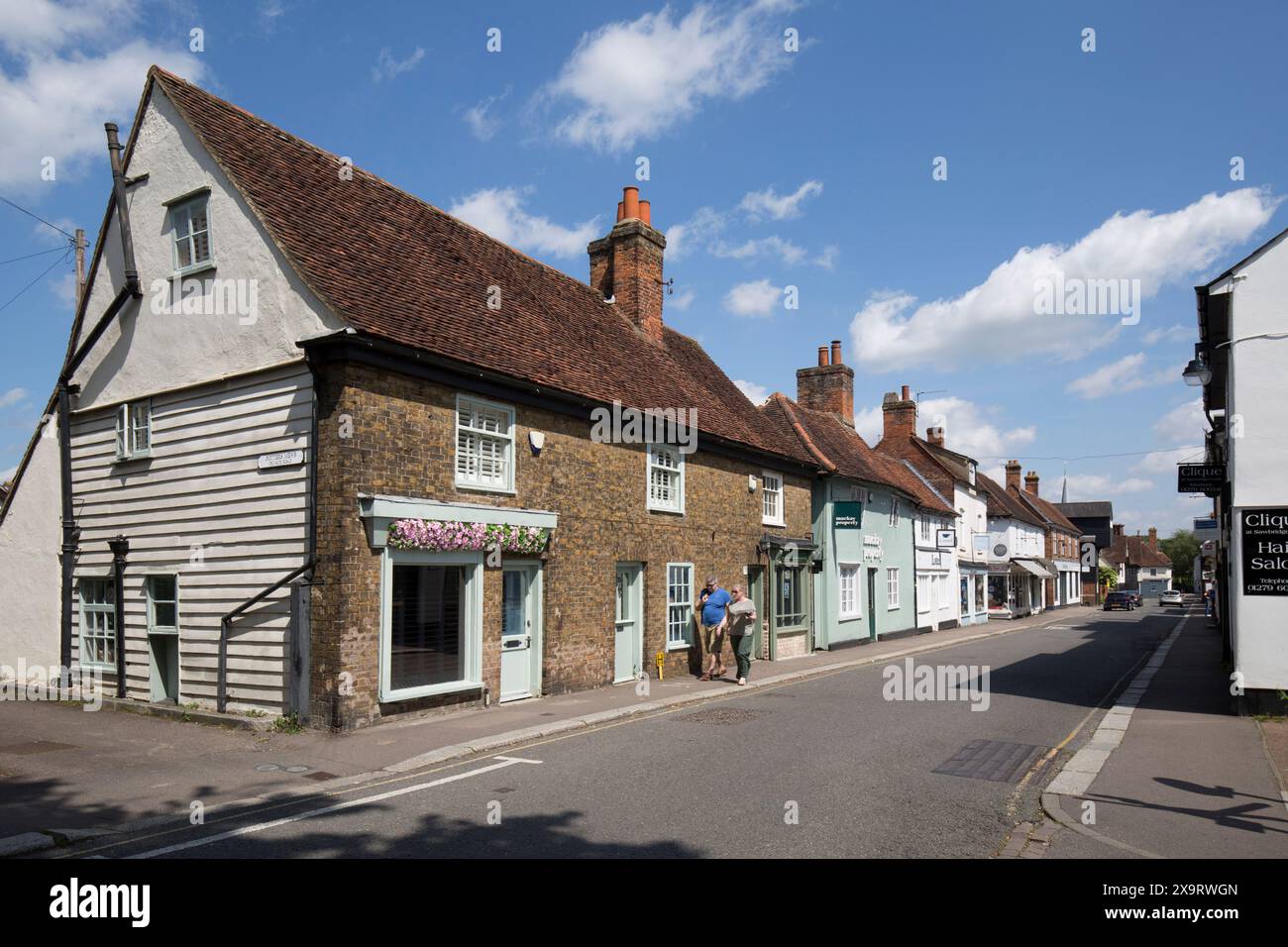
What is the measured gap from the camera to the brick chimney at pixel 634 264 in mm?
21328

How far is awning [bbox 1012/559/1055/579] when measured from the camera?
55.7 metres

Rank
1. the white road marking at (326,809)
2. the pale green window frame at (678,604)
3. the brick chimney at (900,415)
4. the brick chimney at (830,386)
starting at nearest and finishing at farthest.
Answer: the white road marking at (326,809) < the pale green window frame at (678,604) < the brick chimney at (830,386) < the brick chimney at (900,415)

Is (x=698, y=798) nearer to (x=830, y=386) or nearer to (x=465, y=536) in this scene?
(x=465, y=536)

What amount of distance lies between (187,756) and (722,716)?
6747mm

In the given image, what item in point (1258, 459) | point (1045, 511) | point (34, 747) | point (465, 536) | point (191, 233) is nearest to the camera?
point (34, 747)

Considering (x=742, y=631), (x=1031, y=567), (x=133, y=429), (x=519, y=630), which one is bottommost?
(x=1031, y=567)

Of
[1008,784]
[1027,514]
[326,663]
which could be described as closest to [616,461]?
[326,663]

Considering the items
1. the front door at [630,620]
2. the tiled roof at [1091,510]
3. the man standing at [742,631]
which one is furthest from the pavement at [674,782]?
the tiled roof at [1091,510]

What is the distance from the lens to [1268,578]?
12234mm

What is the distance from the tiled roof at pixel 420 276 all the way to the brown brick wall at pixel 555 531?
824 millimetres

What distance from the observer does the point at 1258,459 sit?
12414mm

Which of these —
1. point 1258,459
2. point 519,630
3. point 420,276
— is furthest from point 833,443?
point 420,276

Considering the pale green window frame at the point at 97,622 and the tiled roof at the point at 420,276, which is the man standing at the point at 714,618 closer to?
the tiled roof at the point at 420,276
